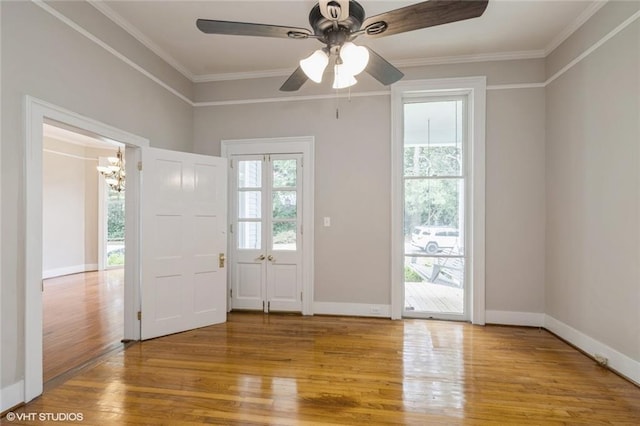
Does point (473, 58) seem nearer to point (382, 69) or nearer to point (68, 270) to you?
point (382, 69)

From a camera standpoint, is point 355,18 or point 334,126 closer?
point 355,18

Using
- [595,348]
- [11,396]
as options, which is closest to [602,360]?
[595,348]

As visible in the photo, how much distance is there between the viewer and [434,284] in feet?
12.7

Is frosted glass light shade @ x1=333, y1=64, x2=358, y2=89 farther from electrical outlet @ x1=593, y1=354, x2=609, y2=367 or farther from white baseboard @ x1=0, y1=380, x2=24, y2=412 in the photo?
electrical outlet @ x1=593, y1=354, x2=609, y2=367

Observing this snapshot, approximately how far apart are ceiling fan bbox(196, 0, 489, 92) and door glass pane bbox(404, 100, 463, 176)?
1791mm

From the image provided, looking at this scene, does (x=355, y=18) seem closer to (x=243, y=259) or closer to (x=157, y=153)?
(x=157, y=153)

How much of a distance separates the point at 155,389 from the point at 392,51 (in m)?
4.07

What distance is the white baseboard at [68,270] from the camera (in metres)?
6.18

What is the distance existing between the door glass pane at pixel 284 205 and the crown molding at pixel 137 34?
6.64 feet

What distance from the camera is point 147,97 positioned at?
10.9 feet

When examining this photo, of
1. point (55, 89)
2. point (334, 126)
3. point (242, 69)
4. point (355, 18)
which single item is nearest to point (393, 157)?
point (334, 126)

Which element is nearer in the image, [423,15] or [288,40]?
[423,15]

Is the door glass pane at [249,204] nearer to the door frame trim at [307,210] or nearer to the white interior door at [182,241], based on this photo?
the white interior door at [182,241]

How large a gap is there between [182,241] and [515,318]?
4067 millimetres
